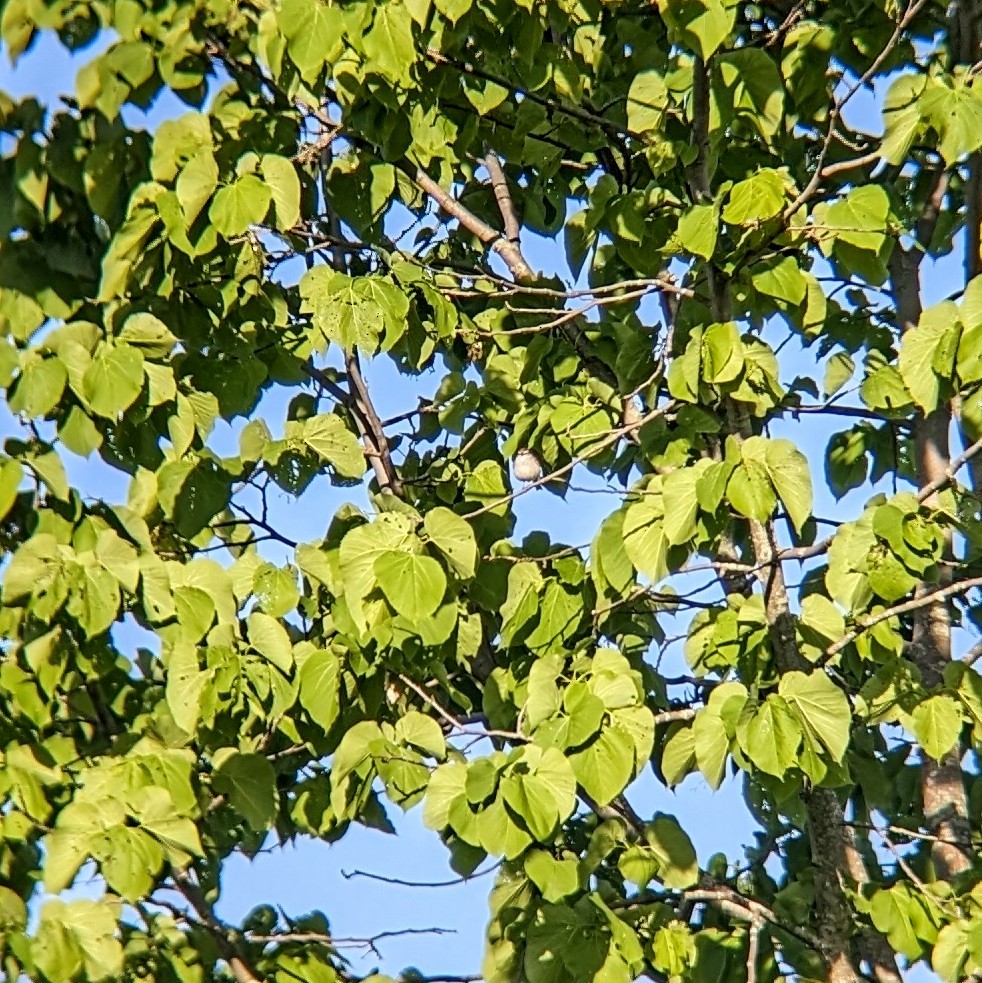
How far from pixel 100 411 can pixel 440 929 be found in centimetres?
144

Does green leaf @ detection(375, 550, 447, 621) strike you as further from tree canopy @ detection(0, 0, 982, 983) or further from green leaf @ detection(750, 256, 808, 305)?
green leaf @ detection(750, 256, 808, 305)

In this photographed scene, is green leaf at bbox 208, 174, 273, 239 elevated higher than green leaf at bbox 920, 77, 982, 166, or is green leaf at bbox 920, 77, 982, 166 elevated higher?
green leaf at bbox 920, 77, 982, 166

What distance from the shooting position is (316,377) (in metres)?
3.43

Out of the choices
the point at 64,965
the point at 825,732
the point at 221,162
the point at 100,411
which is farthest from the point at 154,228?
the point at 825,732

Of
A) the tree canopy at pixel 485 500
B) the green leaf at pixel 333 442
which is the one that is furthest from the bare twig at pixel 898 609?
the green leaf at pixel 333 442

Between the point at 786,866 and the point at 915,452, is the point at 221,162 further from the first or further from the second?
the point at 786,866

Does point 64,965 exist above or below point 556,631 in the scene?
below

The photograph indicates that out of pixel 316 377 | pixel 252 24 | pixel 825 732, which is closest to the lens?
pixel 825 732

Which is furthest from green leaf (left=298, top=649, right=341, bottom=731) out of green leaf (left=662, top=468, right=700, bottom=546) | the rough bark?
the rough bark

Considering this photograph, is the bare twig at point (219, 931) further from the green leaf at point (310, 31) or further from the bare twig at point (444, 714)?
the green leaf at point (310, 31)

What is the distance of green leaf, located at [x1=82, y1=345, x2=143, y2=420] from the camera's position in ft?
8.83

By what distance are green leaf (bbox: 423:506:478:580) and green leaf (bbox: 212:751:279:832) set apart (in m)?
0.64

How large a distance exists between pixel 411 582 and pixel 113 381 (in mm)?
677

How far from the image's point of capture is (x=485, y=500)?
332 cm
